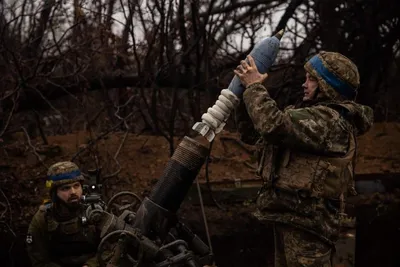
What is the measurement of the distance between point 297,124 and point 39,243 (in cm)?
235

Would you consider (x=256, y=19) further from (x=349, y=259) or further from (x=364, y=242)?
(x=349, y=259)

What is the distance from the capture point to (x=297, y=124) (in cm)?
271

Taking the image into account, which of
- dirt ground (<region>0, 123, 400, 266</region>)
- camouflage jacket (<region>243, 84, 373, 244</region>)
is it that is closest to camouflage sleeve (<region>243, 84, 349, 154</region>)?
camouflage jacket (<region>243, 84, 373, 244</region>)

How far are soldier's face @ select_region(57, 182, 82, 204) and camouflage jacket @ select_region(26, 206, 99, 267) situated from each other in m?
0.16

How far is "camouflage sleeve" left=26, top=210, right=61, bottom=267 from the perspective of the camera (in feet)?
13.2

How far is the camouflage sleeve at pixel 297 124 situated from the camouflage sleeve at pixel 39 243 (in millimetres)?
2114

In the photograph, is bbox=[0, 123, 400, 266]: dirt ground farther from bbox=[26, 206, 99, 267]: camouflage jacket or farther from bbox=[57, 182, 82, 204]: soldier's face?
bbox=[57, 182, 82, 204]: soldier's face

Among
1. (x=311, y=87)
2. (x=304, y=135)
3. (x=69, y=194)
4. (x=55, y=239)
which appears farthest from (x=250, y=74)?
(x=55, y=239)

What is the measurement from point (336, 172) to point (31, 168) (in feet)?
14.5

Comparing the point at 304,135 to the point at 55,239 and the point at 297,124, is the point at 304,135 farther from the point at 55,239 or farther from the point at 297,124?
the point at 55,239

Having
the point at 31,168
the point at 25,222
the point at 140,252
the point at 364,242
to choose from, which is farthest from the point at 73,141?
the point at 140,252

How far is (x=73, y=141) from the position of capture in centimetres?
698

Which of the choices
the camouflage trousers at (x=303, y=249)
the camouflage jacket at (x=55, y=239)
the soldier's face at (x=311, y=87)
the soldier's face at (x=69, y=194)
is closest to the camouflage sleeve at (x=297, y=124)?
the soldier's face at (x=311, y=87)

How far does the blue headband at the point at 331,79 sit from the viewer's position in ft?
9.50
